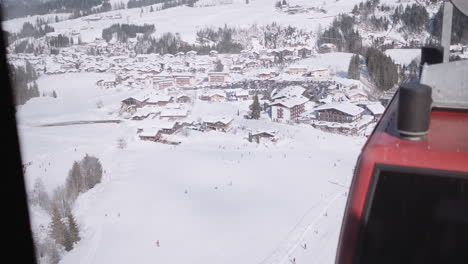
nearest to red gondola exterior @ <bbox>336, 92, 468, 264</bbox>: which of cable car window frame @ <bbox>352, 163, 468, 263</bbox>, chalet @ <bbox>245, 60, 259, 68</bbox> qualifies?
cable car window frame @ <bbox>352, 163, 468, 263</bbox>

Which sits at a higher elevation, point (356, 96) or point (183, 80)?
point (183, 80)

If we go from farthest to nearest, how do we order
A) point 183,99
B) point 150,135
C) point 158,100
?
point 183,99 → point 158,100 → point 150,135

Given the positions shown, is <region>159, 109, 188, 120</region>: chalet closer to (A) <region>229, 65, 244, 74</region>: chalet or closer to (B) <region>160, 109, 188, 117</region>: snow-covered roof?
(B) <region>160, 109, 188, 117</region>: snow-covered roof

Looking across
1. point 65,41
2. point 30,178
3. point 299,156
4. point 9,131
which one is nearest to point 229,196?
point 299,156

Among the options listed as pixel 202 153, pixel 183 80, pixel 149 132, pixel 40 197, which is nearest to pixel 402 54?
pixel 183 80

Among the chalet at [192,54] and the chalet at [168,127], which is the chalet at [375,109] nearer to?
the chalet at [168,127]

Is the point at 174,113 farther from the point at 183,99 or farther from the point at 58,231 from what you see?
the point at 58,231

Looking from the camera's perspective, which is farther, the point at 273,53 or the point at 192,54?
the point at 192,54
